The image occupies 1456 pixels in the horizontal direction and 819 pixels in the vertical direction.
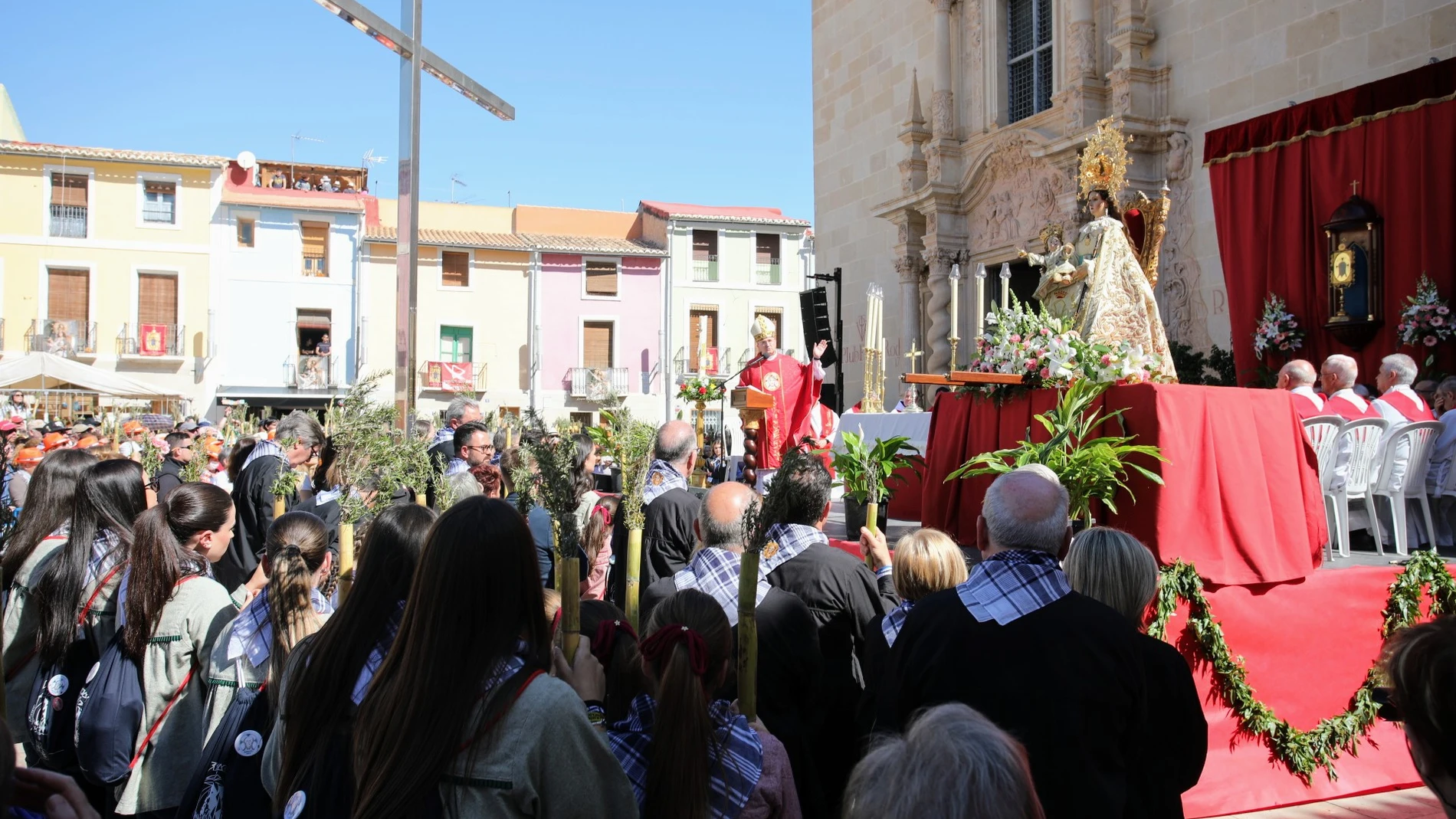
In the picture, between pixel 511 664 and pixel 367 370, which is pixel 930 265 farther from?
pixel 367 370

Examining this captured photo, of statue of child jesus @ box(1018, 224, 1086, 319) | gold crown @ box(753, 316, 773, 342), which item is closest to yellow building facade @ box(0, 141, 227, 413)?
gold crown @ box(753, 316, 773, 342)

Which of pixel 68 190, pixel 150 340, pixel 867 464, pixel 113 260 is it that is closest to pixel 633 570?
pixel 867 464

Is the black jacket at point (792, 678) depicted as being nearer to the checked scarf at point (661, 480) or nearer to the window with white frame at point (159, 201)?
the checked scarf at point (661, 480)

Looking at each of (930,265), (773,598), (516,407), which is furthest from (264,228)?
(773,598)

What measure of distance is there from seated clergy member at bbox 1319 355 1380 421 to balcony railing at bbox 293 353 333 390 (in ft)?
92.5

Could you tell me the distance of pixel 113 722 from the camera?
2668 mm

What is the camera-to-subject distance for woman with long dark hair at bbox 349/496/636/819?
5.26ft

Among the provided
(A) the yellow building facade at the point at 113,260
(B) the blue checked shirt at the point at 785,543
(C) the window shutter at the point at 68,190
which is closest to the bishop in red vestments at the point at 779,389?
(B) the blue checked shirt at the point at 785,543

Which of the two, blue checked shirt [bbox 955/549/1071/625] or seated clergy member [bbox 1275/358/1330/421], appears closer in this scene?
blue checked shirt [bbox 955/549/1071/625]

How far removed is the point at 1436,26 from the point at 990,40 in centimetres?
560

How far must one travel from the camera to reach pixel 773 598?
9.36 ft

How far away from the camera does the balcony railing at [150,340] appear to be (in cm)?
2897

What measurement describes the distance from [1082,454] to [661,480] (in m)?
1.84

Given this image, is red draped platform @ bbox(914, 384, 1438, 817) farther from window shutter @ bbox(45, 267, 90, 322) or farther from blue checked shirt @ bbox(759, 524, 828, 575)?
window shutter @ bbox(45, 267, 90, 322)
